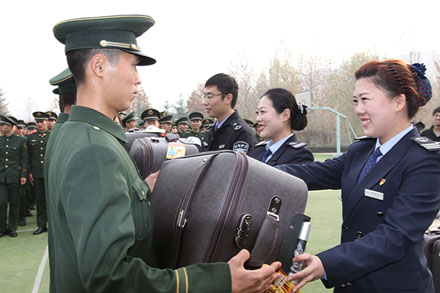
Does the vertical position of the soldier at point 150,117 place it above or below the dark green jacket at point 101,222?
below

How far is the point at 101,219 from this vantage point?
3.29 ft

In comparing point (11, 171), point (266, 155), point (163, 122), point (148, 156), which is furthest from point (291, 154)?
point (163, 122)

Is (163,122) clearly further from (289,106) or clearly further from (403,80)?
(403,80)

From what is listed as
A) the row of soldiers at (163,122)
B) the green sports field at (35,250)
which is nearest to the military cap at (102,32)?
the green sports field at (35,250)

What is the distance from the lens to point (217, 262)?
1148mm

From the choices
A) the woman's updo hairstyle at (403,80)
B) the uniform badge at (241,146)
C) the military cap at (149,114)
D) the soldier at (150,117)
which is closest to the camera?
the woman's updo hairstyle at (403,80)

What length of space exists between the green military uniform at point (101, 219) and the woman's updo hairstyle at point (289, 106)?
5.69 ft

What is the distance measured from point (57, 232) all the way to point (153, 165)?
1.17 meters

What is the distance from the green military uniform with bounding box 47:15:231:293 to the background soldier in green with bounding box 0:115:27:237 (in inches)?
248

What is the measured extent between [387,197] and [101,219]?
1.23 metres

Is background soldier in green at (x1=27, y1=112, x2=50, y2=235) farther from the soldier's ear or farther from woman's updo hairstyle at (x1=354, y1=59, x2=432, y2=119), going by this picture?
woman's updo hairstyle at (x1=354, y1=59, x2=432, y2=119)

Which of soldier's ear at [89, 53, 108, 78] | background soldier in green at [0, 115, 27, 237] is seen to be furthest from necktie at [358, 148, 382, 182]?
background soldier in green at [0, 115, 27, 237]

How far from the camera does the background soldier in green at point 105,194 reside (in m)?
1.00

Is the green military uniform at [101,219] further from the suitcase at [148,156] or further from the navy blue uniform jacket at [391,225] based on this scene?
the suitcase at [148,156]
